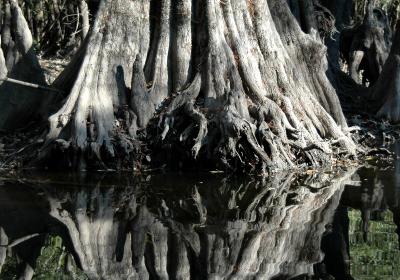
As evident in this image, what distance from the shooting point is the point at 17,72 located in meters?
14.5

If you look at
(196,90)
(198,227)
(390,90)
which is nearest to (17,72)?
(196,90)

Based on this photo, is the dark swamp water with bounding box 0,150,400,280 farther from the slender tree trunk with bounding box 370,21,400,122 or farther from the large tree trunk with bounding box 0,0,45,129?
the slender tree trunk with bounding box 370,21,400,122


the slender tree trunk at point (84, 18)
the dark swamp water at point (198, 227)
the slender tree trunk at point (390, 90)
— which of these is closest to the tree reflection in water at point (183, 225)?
the dark swamp water at point (198, 227)

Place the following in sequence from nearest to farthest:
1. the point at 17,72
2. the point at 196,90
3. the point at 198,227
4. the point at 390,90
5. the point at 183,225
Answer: the point at 198,227 → the point at 183,225 → the point at 196,90 → the point at 17,72 → the point at 390,90

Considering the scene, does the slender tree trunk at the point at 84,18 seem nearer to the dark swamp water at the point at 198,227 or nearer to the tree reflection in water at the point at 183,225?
the dark swamp water at the point at 198,227

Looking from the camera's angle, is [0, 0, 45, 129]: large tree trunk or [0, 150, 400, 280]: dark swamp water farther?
[0, 0, 45, 129]: large tree trunk

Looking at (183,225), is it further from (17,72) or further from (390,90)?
(390,90)

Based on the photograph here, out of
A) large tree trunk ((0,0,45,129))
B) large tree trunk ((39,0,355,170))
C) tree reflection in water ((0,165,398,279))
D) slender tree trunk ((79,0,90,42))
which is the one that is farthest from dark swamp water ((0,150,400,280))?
slender tree trunk ((79,0,90,42))

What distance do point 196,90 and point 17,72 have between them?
3278 millimetres

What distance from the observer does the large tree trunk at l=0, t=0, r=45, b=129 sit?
46.2 ft

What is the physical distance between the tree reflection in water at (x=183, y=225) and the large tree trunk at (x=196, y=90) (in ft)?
2.57

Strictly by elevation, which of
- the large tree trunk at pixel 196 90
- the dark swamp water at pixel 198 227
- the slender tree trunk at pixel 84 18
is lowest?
the dark swamp water at pixel 198 227

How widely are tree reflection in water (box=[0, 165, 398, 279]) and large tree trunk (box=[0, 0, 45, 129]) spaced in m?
2.60

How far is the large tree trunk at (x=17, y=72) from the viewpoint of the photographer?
14.1 m
